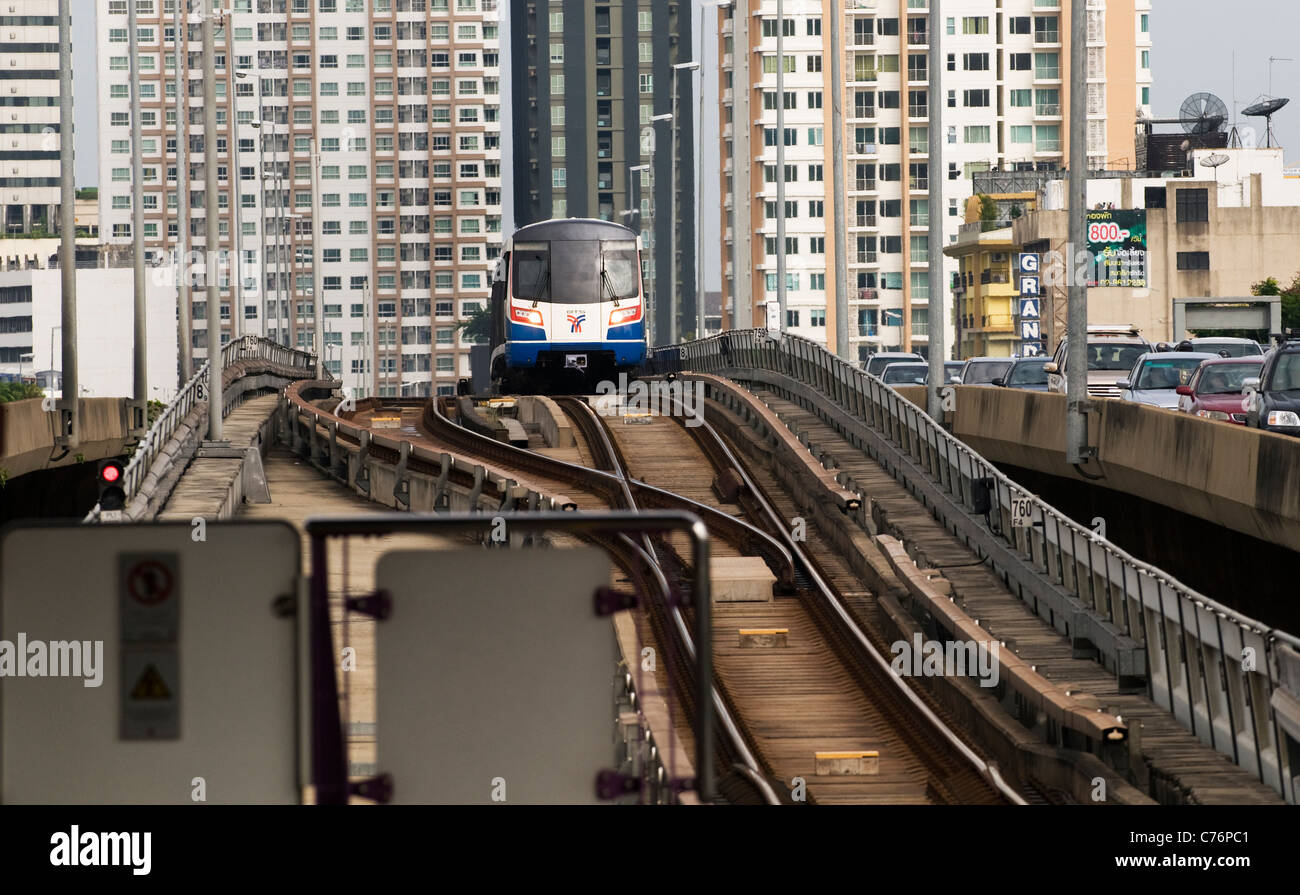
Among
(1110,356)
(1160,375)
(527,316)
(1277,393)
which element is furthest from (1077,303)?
(527,316)

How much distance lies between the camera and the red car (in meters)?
25.4

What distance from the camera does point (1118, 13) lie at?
12712cm

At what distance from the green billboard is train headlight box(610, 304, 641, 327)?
49.4 meters

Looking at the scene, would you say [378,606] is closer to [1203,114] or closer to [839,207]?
[839,207]

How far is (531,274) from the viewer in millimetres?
39875

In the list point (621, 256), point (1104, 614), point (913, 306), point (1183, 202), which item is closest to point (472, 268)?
point (913, 306)

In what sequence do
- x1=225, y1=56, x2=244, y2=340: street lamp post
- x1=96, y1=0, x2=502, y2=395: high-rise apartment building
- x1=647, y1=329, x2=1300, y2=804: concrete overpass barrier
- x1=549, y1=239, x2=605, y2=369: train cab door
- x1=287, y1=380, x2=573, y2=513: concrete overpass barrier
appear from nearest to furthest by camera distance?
x1=647, y1=329, x2=1300, y2=804: concrete overpass barrier < x1=287, y1=380, x2=573, y2=513: concrete overpass barrier < x1=549, y1=239, x2=605, y2=369: train cab door < x1=225, y1=56, x2=244, y2=340: street lamp post < x1=96, y1=0, x2=502, y2=395: high-rise apartment building

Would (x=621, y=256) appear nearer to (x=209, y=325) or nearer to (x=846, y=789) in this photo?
(x=209, y=325)

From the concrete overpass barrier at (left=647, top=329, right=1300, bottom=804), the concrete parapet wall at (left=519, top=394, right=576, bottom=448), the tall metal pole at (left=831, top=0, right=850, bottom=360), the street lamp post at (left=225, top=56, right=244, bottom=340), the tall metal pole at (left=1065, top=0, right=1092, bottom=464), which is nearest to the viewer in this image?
the concrete overpass barrier at (left=647, top=329, right=1300, bottom=804)

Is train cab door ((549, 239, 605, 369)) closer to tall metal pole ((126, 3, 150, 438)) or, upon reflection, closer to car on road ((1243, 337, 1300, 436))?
tall metal pole ((126, 3, 150, 438))

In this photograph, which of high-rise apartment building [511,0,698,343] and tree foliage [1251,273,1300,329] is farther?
high-rise apartment building [511,0,698,343]

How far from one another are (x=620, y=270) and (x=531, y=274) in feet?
6.31

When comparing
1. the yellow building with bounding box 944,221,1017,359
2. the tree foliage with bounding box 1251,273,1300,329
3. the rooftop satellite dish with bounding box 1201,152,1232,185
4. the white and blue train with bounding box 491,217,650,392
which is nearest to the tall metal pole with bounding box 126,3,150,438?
the white and blue train with bounding box 491,217,650,392
